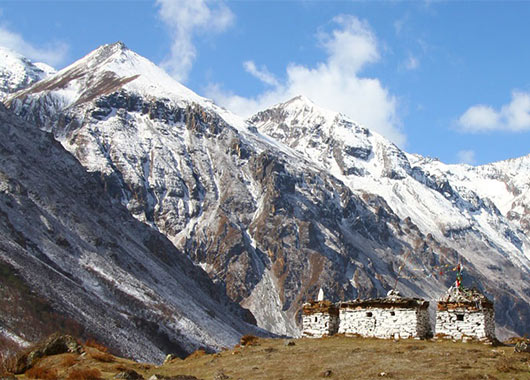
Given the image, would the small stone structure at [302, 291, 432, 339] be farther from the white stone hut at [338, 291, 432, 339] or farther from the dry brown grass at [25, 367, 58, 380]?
the dry brown grass at [25, 367, 58, 380]

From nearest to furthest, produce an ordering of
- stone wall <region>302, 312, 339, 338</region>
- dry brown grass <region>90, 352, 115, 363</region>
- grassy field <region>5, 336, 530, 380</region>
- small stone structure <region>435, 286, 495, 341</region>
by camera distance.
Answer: grassy field <region>5, 336, 530, 380</region>
small stone structure <region>435, 286, 495, 341</region>
dry brown grass <region>90, 352, 115, 363</region>
stone wall <region>302, 312, 339, 338</region>

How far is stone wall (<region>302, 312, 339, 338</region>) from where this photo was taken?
144 ft

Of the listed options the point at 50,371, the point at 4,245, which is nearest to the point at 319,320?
the point at 50,371

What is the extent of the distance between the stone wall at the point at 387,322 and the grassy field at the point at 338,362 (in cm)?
95

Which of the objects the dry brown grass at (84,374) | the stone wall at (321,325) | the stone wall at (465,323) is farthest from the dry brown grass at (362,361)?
the dry brown grass at (84,374)

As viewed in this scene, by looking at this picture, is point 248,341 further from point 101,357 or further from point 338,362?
point 338,362

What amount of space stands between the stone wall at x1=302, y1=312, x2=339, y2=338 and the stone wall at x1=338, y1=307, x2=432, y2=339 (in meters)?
0.72

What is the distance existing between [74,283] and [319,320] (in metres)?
159

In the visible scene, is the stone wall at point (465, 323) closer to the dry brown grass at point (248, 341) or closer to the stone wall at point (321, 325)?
the stone wall at point (321, 325)

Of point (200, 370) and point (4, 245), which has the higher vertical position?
point (4, 245)

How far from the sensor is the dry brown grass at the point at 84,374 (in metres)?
33.7

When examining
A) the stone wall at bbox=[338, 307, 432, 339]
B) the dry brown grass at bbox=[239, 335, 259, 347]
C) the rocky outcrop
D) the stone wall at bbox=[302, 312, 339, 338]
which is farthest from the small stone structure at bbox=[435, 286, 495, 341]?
the rocky outcrop

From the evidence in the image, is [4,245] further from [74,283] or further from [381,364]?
[381,364]

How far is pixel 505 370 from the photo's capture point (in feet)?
99.7
